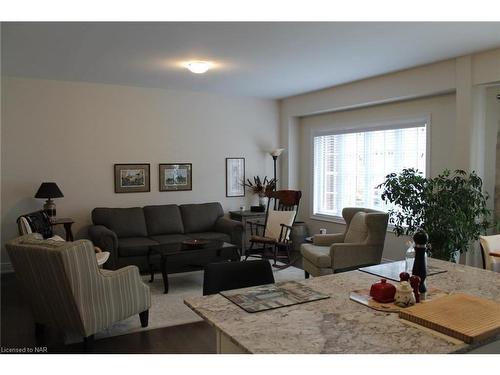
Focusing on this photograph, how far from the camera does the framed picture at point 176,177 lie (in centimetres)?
674

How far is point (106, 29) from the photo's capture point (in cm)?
366

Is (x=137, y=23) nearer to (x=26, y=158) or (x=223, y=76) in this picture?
(x=223, y=76)

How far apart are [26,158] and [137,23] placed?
3237 mm

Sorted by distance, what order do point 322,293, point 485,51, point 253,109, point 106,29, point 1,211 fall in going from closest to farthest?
point 322,293, point 106,29, point 485,51, point 1,211, point 253,109

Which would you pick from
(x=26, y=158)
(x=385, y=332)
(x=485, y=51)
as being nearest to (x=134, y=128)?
(x=26, y=158)

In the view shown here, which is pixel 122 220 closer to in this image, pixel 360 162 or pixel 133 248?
pixel 133 248

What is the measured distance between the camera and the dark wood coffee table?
4789 mm

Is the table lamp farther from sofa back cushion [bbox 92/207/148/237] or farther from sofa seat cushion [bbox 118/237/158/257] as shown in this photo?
sofa seat cushion [bbox 118/237/158/257]

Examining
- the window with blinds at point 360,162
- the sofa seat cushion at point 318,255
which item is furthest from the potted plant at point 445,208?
the window with blinds at point 360,162

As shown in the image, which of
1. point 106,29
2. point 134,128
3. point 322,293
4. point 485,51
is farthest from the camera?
point 134,128

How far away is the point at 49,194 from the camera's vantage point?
5426mm

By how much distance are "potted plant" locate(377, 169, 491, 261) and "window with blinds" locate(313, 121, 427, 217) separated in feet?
3.39
